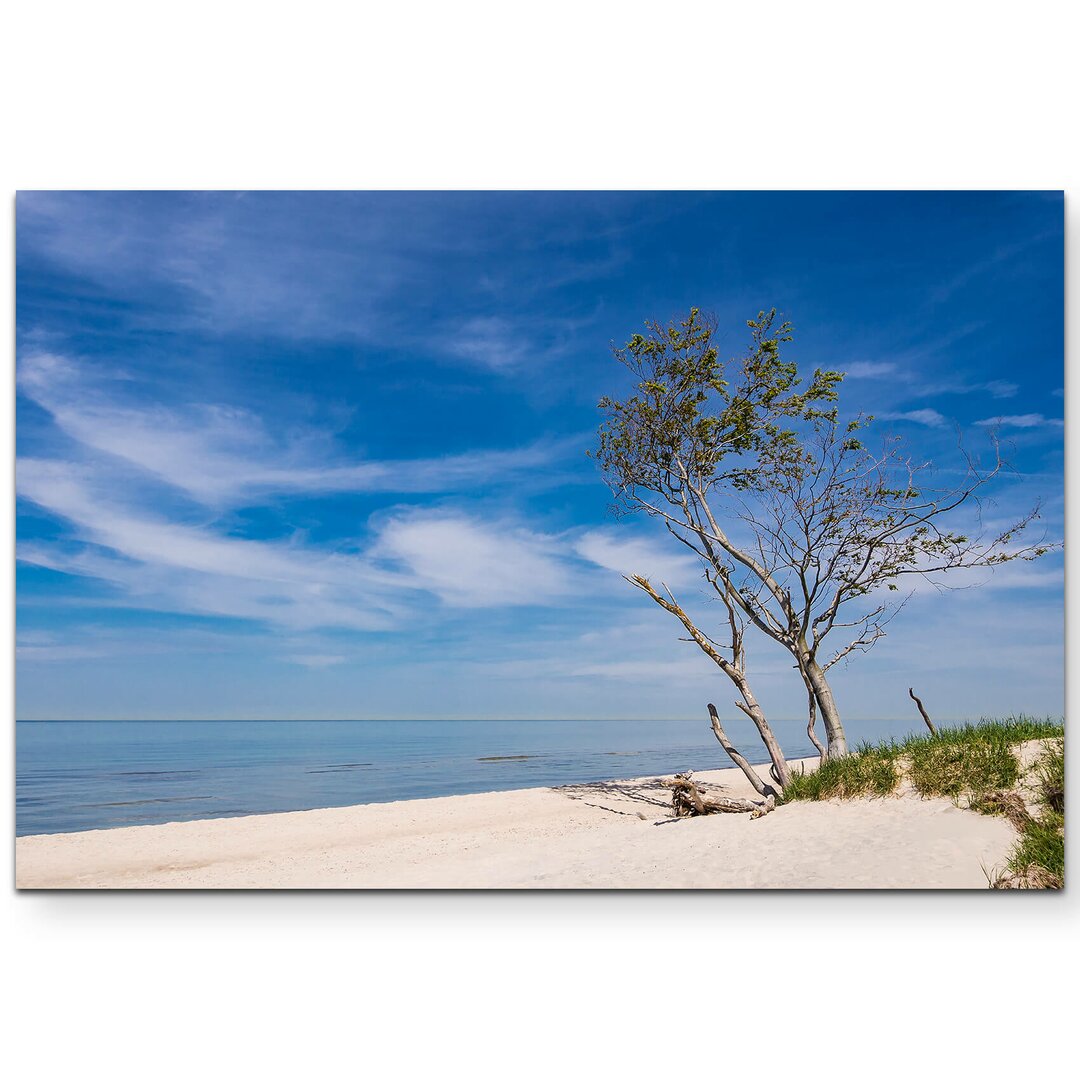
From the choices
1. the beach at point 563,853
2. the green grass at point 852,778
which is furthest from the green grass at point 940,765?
the beach at point 563,853

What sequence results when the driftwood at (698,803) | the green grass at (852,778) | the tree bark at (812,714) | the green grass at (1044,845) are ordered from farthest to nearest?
the tree bark at (812,714) < the driftwood at (698,803) < the green grass at (852,778) < the green grass at (1044,845)

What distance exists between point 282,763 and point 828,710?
6068 millimetres

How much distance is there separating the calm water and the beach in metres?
0.36

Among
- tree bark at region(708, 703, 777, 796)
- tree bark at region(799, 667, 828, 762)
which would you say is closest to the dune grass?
tree bark at region(799, 667, 828, 762)

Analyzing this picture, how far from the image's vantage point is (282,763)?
8.62 meters

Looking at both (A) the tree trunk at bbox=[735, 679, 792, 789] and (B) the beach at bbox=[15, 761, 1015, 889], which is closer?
(B) the beach at bbox=[15, 761, 1015, 889]

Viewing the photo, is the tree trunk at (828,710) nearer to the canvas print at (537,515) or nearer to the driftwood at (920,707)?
the canvas print at (537,515)

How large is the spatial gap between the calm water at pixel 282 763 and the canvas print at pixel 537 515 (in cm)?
7

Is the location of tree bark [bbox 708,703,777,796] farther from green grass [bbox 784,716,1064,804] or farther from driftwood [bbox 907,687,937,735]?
driftwood [bbox 907,687,937,735]

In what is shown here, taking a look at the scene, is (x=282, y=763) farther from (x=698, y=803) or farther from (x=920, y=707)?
(x=920, y=707)

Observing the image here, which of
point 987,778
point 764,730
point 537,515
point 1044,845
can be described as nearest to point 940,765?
point 987,778

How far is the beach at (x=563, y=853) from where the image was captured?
12.8ft

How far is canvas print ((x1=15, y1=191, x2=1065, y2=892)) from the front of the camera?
413 centimetres
